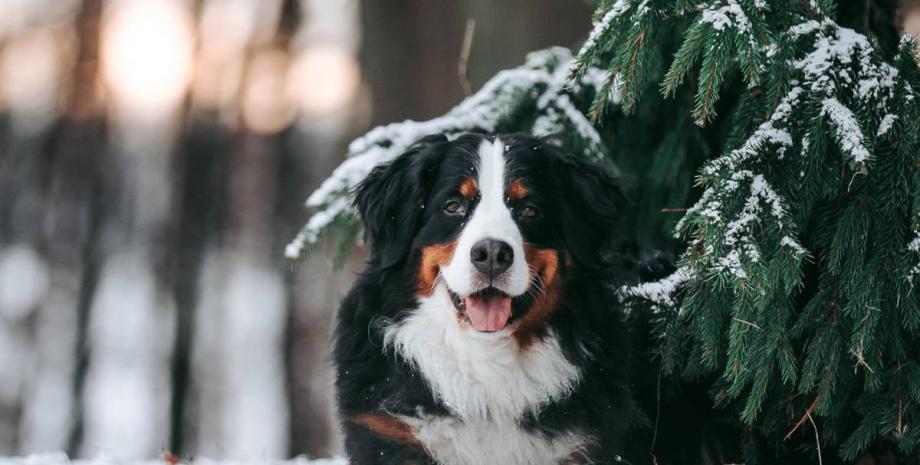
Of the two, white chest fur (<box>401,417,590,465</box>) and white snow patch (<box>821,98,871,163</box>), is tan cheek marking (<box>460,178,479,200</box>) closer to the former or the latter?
white chest fur (<box>401,417,590,465</box>)

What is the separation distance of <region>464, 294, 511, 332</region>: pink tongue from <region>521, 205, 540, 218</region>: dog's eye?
1.04ft

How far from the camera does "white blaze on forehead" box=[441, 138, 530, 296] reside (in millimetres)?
3176

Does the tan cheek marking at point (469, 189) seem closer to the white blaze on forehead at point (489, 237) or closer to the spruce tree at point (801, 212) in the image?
the white blaze on forehead at point (489, 237)

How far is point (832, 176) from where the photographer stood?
→ 3.19 metres

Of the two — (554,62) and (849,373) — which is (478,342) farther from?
(554,62)

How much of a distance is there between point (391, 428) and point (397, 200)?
0.88 meters

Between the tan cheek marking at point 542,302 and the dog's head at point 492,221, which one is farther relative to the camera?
the tan cheek marking at point 542,302

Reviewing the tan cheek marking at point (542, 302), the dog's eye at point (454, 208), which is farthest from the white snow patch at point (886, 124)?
the dog's eye at point (454, 208)

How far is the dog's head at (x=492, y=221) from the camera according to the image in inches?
127

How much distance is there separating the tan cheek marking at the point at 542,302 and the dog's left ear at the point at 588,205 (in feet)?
0.46

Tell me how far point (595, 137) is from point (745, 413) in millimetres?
1748

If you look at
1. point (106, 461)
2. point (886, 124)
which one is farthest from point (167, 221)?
point (886, 124)

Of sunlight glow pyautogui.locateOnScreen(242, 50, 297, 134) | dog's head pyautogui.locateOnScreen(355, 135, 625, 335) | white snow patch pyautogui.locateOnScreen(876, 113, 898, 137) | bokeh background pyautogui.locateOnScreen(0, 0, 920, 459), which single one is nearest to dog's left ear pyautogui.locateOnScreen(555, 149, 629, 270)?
dog's head pyautogui.locateOnScreen(355, 135, 625, 335)

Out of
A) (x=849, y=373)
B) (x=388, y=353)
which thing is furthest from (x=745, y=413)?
(x=388, y=353)
